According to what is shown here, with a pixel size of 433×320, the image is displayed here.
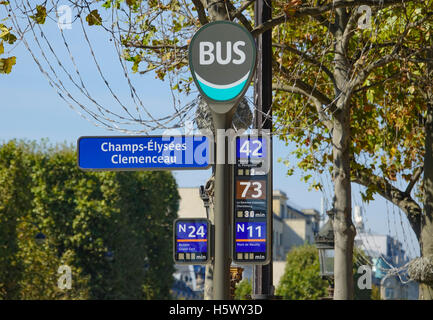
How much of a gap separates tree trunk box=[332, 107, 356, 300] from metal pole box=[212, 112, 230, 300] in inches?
345

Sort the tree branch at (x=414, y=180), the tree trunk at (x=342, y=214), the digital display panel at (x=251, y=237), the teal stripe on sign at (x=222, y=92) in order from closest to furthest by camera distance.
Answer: the teal stripe on sign at (x=222, y=92) → the digital display panel at (x=251, y=237) → the tree trunk at (x=342, y=214) → the tree branch at (x=414, y=180)

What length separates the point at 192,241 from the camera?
7016mm

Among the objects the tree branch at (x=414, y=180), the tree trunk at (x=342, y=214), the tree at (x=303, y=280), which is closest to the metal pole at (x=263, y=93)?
the tree trunk at (x=342, y=214)

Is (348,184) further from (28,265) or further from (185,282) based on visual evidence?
(185,282)

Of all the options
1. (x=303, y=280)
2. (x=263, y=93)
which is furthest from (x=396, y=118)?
(x=303, y=280)

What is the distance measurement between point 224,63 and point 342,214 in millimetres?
9151

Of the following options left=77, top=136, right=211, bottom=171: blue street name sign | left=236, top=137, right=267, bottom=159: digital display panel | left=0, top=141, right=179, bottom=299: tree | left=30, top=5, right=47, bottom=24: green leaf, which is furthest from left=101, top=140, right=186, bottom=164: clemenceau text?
left=0, top=141, right=179, bottom=299: tree

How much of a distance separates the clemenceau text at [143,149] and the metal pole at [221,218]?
713mm

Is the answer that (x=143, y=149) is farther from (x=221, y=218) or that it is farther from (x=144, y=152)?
(x=221, y=218)

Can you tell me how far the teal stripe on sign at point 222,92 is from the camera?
6537 mm

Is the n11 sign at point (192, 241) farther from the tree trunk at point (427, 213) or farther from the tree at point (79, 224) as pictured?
the tree at point (79, 224)

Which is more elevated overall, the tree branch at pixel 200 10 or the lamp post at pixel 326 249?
the tree branch at pixel 200 10

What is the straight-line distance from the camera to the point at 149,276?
53438 mm

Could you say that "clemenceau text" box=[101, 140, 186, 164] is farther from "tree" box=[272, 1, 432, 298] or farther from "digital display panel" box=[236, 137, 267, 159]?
"tree" box=[272, 1, 432, 298]
